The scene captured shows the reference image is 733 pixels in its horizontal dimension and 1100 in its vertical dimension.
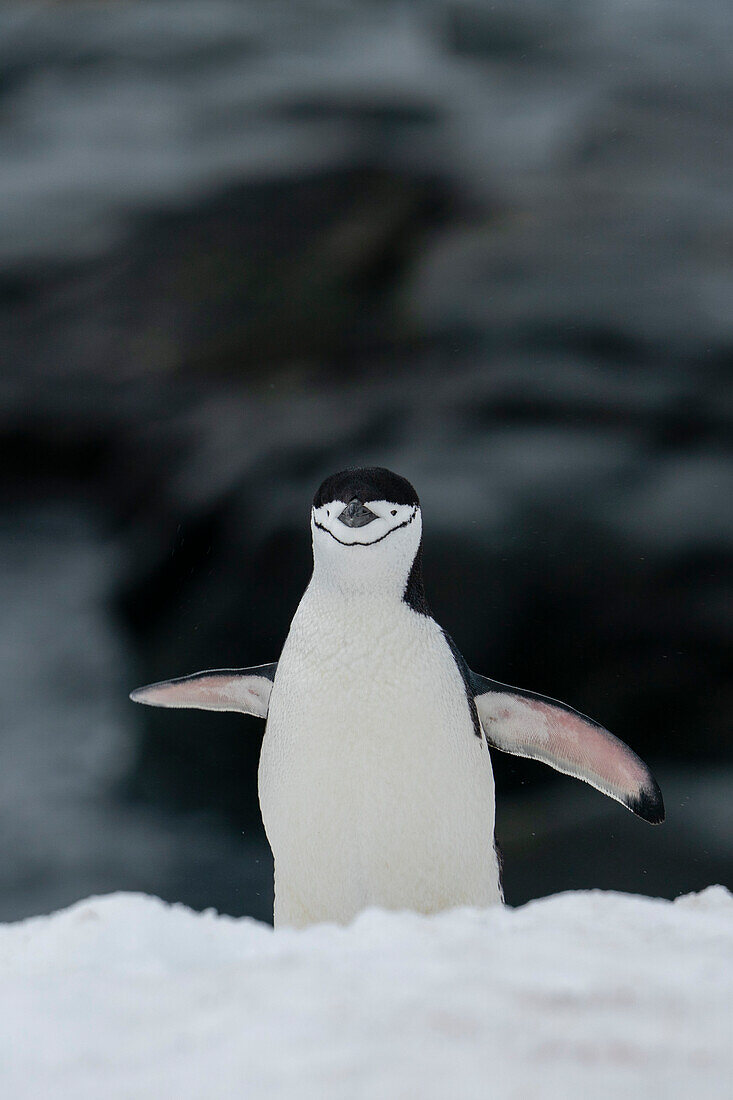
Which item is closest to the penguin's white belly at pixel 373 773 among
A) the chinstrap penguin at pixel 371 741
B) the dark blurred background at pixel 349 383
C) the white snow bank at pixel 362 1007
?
the chinstrap penguin at pixel 371 741

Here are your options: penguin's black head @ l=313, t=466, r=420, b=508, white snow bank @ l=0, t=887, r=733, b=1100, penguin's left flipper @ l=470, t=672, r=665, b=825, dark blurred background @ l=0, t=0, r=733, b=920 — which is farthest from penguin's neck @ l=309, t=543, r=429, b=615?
dark blurred background @ l=0, t=0, r=733, b=920

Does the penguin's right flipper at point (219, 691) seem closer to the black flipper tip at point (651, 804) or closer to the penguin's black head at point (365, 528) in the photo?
the penguin's black head at point (365, 528)

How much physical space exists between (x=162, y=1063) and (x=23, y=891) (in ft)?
9.16

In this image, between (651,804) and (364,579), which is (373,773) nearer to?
(364,579)

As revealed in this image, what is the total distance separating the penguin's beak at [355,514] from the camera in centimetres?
176

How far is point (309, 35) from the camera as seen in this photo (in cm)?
446

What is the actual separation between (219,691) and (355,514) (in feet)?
2.20

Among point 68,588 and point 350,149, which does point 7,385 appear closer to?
point 68,588

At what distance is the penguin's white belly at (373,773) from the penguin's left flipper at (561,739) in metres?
0.21

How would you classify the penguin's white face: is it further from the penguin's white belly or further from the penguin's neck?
the penguin's white belly

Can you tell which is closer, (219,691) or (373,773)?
(373,773)

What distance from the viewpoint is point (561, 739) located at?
2092 millimetres

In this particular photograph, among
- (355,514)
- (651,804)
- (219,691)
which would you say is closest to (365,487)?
(355,514)

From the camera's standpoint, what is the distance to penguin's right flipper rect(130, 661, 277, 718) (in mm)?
2211
